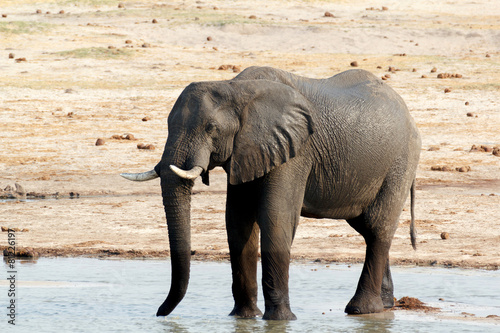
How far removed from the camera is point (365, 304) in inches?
306

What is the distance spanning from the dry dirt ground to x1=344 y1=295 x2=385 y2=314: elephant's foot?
216 centimetres

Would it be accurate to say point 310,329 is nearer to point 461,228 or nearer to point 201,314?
point 201,314

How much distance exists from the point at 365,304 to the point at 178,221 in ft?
6.84

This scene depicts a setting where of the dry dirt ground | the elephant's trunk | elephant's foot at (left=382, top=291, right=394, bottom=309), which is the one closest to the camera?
the elephant's trunk

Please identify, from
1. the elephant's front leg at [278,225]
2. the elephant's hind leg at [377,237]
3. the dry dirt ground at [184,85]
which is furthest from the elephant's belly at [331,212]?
the dry dirt ground at [184,85]

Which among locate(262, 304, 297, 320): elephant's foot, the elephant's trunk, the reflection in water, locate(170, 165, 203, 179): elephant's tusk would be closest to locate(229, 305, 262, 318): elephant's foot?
locate(262, 304, 297, 320): elephant's foot

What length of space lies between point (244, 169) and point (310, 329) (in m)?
1.49

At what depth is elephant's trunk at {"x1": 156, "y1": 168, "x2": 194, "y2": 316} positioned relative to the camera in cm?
646

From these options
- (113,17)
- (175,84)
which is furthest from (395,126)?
(113,17)

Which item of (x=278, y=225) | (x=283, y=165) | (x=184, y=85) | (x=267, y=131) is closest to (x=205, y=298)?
(x=278, y=225)

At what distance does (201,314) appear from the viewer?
26.2ft

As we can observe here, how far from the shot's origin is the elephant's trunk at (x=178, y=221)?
21.2 ft

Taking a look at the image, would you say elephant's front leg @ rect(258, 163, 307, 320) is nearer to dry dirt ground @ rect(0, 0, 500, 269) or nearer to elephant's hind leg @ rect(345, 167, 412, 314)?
elephant's hind leg @ rect(345, 167, 412, 314)

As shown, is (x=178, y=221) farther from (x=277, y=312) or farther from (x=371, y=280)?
(x=371, y=280)
